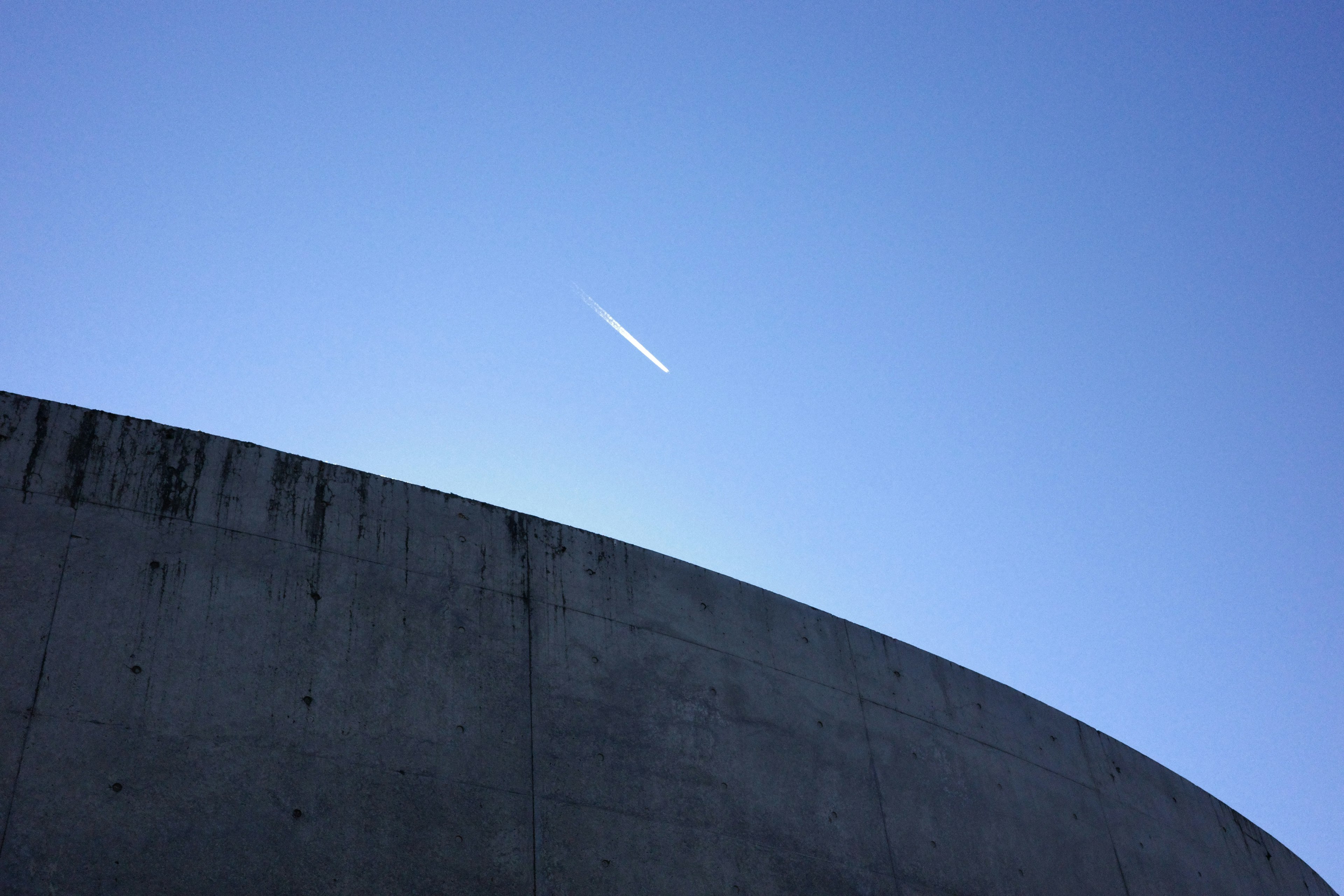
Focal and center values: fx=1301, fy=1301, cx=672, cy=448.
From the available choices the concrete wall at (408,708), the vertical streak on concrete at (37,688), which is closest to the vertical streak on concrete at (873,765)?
the concrete wall at (408,708)

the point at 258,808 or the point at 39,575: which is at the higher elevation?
the point at 39,575

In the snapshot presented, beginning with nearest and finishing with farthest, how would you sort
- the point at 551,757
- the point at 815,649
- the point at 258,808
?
the point at 258,808 → the point at 551,757 → the point at 815,649

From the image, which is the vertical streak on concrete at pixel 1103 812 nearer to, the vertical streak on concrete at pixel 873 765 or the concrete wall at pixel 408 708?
the concrete wall at pixel 408 708

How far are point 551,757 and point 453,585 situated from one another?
1.18 metres

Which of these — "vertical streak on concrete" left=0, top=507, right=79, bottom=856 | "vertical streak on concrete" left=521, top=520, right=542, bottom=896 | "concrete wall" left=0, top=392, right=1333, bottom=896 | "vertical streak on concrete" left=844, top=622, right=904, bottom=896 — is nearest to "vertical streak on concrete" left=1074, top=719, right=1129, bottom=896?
"concrete wall" left=0, top=392, right=1333, bottom=896

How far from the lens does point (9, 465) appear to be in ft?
22.5

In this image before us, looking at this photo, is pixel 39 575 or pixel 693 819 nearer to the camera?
pixel 39 575

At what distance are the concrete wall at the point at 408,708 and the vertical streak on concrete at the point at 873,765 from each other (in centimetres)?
2

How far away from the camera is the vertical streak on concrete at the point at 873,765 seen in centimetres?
848

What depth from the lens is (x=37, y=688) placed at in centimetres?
632

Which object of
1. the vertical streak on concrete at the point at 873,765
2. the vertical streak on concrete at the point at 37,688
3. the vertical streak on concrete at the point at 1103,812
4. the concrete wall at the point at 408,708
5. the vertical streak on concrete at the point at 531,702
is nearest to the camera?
the vertical streak on concrete at the point at 37,688

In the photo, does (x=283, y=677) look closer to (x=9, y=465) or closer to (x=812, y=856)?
(x=9, y=465)

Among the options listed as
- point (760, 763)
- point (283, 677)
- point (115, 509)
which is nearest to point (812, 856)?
point (760, 763)

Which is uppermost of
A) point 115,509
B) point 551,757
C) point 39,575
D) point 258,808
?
point 115,509
